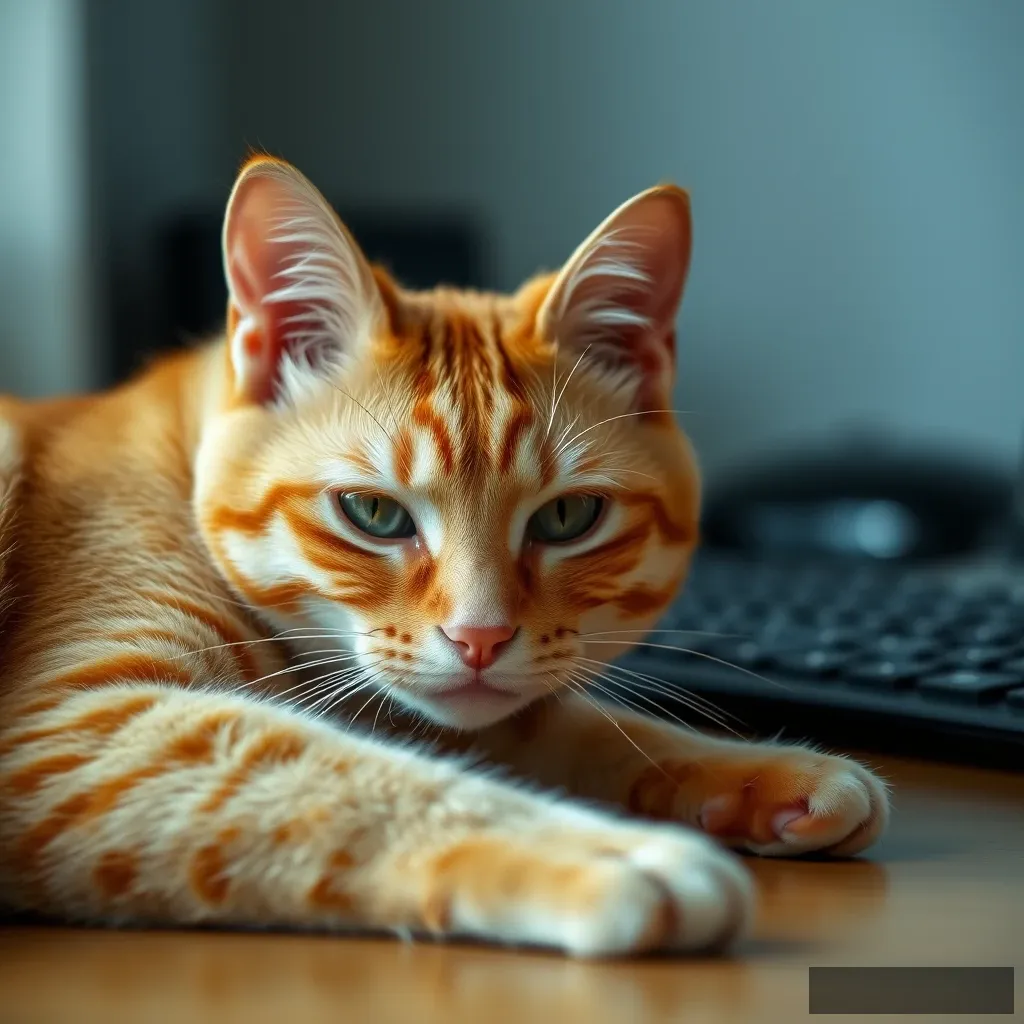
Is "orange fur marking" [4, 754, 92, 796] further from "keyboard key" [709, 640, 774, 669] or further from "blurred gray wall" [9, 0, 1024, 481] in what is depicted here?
"blurred gray wall" [9, 0, 1024, 481]

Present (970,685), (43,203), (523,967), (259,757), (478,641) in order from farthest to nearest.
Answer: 1. (43,203)
2. (970,685)
3. (478,641)
4. (259,757)
5. (523,967)

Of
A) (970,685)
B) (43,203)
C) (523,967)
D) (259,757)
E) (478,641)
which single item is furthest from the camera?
(43,203)

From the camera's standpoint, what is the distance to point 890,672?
97 centimetres

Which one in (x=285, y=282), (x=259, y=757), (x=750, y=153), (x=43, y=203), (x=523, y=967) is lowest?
(x=523, y=967)

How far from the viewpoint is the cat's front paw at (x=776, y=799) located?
76 centimetres

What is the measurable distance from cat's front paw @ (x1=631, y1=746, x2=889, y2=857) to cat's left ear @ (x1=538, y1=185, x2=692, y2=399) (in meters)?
0.31

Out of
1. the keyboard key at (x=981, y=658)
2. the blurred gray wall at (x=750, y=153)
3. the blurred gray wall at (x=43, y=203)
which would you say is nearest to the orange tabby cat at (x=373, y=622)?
the keyboard key at (x=981, y=658)

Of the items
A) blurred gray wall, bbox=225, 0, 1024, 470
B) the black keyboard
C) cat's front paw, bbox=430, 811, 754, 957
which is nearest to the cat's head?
the black keyboard

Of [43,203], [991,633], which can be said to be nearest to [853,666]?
[991,633]

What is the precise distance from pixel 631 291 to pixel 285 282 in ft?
0.83

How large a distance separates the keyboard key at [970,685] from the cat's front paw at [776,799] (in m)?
0.15

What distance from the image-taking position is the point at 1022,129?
6.59 ft

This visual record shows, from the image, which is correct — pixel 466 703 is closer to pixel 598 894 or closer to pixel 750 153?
pixel 598 894

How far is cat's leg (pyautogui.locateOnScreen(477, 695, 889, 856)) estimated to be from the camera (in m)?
0.77
